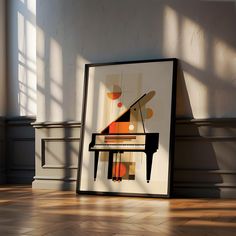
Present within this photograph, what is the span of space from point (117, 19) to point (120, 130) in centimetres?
89

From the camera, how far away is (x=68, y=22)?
13.0ft

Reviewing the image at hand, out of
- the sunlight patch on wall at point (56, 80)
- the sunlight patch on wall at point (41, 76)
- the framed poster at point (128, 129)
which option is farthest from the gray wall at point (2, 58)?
the framed poster at point (128, 129)

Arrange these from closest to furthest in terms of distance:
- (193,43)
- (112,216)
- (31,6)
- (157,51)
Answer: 1. (112,216)
2. (193,43)
3. (157,51)
4. (31,6)

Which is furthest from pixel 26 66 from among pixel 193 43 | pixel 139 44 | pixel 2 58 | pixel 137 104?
pixel 193 43

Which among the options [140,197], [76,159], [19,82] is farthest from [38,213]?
[19,82]

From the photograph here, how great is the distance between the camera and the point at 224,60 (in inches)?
133

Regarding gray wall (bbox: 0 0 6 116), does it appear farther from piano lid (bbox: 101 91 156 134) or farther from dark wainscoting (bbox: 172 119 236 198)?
dark wainscoting (bbox: 172 119 236 198)

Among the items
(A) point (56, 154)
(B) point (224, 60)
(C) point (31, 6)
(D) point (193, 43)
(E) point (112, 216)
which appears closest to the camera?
(E) point (112, 216)

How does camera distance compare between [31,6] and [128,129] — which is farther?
[31,6]

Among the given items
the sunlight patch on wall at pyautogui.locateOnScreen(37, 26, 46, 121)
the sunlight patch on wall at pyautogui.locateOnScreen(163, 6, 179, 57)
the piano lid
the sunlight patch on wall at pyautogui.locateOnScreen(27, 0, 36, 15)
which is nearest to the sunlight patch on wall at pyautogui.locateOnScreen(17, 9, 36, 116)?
the sunlight patch on wall at pyautogui.locateOnScreen(27, 0, 36, 15)

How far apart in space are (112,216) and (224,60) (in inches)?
59.6

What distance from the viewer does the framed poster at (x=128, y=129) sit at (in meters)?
3.38

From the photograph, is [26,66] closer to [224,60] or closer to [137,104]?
[137,104]

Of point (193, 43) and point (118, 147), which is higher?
point (193, 43)
